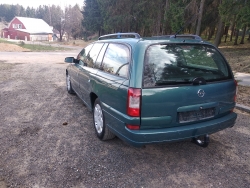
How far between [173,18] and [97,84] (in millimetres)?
17790

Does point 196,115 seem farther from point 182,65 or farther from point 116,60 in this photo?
point 116,60

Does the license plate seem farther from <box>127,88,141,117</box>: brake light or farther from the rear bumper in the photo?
<box>127,88,141,117</box>: brake light

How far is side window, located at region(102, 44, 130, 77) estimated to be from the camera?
2963 millimetres

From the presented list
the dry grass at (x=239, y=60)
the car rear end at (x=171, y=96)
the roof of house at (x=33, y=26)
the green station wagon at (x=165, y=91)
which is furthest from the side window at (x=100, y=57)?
the roof of house at (x=33, y=26)

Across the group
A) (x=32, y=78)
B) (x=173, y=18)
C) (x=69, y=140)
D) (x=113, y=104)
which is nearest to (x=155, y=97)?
(x=113, y=104)

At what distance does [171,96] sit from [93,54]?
2.29m

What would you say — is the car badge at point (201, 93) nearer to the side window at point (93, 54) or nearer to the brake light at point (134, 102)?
the brake light at point (134, 102)

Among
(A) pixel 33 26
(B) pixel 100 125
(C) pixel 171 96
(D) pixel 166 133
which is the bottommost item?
(B) pixel 100 125

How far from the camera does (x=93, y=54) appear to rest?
4.41 metres

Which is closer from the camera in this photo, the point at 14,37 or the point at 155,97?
the point at 155,97

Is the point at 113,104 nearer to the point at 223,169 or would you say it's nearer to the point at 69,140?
the point at 69,140

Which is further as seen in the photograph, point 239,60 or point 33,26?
point 33,26

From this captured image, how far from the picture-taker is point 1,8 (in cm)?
11075

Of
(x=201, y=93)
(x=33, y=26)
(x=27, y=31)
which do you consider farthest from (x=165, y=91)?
(x=33, y=26)
